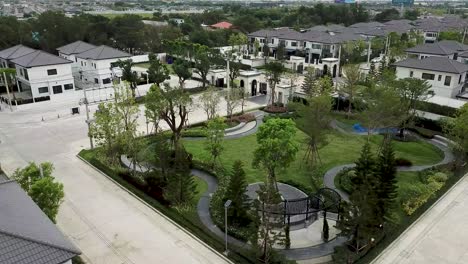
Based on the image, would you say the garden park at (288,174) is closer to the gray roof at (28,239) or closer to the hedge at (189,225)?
the hedge at (189,225)

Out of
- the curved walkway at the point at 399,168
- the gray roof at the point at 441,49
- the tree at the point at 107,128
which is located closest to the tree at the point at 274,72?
the curved walkway at the point at 399,168

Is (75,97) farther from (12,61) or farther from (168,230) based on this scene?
(168,230)

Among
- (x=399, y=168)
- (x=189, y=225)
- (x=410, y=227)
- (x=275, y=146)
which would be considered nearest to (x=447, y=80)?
(x=399, y=168)

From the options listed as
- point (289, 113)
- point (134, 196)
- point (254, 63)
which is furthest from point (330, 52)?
point (134, 196)

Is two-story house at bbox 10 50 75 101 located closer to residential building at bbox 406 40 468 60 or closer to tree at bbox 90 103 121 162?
tree at bbox 90 103 121 162

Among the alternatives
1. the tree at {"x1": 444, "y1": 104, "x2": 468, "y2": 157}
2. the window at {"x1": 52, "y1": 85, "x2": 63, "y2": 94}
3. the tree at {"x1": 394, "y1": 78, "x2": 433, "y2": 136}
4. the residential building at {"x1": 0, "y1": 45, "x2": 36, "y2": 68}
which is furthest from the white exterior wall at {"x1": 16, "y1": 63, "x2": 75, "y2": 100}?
the tree at {"x1": 444, "y1": 104, "x2": 468, "y2": 157}

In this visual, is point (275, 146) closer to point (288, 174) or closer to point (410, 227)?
point (288, 174)
